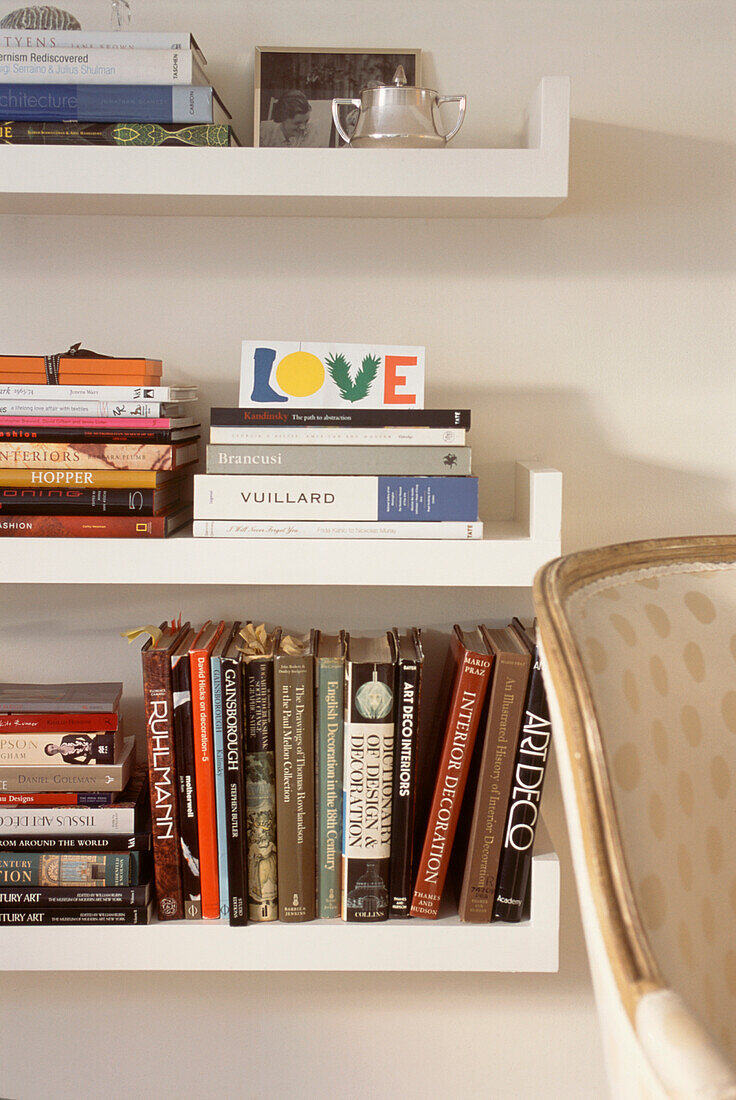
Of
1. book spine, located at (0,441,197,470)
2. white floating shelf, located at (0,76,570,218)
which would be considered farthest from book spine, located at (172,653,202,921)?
white floating shelf, located at (0,76,570,218)

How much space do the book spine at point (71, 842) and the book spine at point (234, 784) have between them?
0.11m

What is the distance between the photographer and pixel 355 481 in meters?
1.00

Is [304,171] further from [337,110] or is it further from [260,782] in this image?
[260,782]

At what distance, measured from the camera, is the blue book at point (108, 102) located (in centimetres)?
99

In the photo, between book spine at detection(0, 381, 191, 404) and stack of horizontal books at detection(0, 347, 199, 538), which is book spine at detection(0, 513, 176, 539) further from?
book spine at detection(0, 381, 191, 404)

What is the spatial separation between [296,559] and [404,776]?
0.25 meters

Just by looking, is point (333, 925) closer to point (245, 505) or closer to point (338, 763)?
point (338, 763)

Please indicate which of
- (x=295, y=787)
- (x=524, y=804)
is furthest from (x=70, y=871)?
(x=524, y=804)

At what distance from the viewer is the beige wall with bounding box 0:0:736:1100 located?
116 centimetres

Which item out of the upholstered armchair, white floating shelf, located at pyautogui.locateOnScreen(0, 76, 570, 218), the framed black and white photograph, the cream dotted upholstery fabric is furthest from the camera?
the framed black and white photograph

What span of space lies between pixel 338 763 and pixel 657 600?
42 cm

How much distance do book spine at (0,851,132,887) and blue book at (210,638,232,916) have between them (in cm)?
10

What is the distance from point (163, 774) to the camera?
3.37 ft

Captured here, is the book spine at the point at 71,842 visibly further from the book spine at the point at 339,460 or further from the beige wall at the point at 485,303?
the book spine at the point at 339,460
